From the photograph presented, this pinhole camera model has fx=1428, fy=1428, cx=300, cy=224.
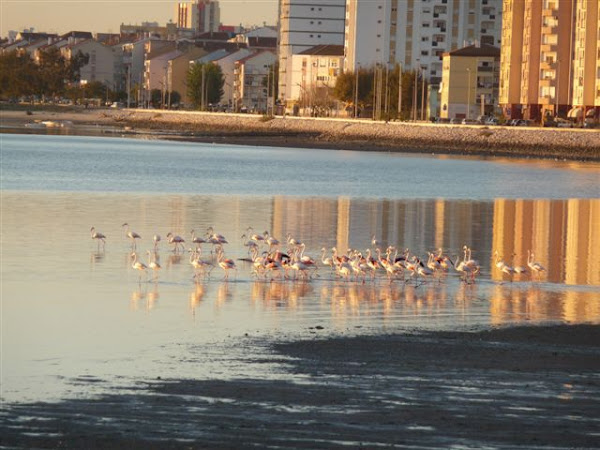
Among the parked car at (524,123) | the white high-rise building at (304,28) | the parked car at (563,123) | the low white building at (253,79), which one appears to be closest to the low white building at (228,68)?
the low white building at (253,79)

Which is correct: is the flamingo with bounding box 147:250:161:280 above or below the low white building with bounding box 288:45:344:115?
below

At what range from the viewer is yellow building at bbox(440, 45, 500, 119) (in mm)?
115312

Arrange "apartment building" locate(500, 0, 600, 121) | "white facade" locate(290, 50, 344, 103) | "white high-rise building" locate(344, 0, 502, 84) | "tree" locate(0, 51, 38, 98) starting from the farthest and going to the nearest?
"tree" locate(0, 51, 38, 98) < "white facade" locate(290, 50, 344, 103) < "white high-rise building" locate(344, 0, 502, 84) < "apartment building" locate(500, 0, 600, 121)

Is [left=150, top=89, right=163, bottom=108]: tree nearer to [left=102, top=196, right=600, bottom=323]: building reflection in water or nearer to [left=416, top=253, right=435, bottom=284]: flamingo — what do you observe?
[left=102, top=196, right=600, bottom=323]: building reflection in water

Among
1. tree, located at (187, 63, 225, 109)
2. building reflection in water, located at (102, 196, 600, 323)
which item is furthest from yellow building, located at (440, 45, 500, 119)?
building reflection in water, located at (102, 196, 600, 323)

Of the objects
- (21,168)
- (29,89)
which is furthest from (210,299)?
(29,89)

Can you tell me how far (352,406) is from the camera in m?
11.2

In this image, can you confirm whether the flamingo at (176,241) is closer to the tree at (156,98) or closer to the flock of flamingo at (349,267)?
the flock of flamingo at (349,267)

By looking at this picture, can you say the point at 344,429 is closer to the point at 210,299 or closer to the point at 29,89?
the point at 210,299

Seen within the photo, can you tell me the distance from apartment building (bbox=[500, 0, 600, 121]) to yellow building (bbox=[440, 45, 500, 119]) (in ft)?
25.2

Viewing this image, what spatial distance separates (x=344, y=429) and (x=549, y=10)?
93.4 metres

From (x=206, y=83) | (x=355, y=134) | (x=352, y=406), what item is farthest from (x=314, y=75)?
(x=352, y=406)

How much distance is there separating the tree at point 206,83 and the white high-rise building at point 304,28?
681 cm

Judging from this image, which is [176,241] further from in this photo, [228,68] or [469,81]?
[228,68]
